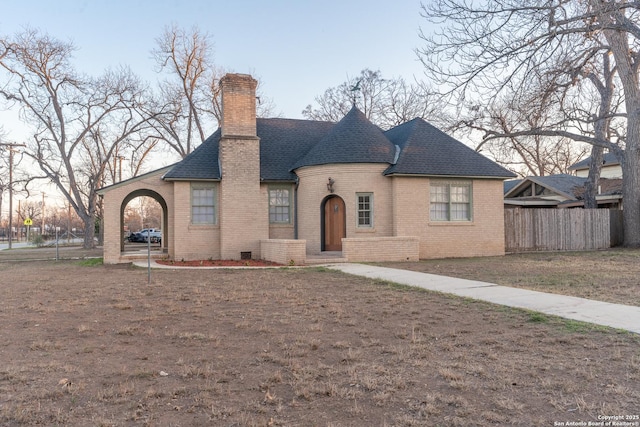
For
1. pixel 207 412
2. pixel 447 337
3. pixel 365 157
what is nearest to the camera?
pixel 207 412

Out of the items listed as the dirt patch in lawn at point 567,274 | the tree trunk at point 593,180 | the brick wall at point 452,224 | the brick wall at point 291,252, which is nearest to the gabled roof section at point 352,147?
the brick wall at point 452,224

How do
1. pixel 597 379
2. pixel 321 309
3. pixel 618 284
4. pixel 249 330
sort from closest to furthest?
pixel 597 379 → pixel 249 330 → pixel 321 309 → pixel 618 284

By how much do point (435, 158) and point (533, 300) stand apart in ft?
37.0

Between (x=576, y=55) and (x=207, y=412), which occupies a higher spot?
(x=576, y=55)

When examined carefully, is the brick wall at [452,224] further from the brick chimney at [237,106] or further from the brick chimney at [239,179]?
the brick chimney at [237,106]

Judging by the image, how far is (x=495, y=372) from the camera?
4.39 meters

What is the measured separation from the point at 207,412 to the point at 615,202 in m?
32.6

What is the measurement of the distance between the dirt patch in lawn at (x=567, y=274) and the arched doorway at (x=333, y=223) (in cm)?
355

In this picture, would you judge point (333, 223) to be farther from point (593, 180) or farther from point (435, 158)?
point (593, 180)

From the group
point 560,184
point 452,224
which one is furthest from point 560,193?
point 452,224

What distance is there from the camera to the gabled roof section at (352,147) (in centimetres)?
1784

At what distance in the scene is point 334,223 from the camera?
1844 cm

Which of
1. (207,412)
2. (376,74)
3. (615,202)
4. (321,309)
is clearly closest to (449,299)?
(321,309)

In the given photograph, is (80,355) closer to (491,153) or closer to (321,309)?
(321,309)
